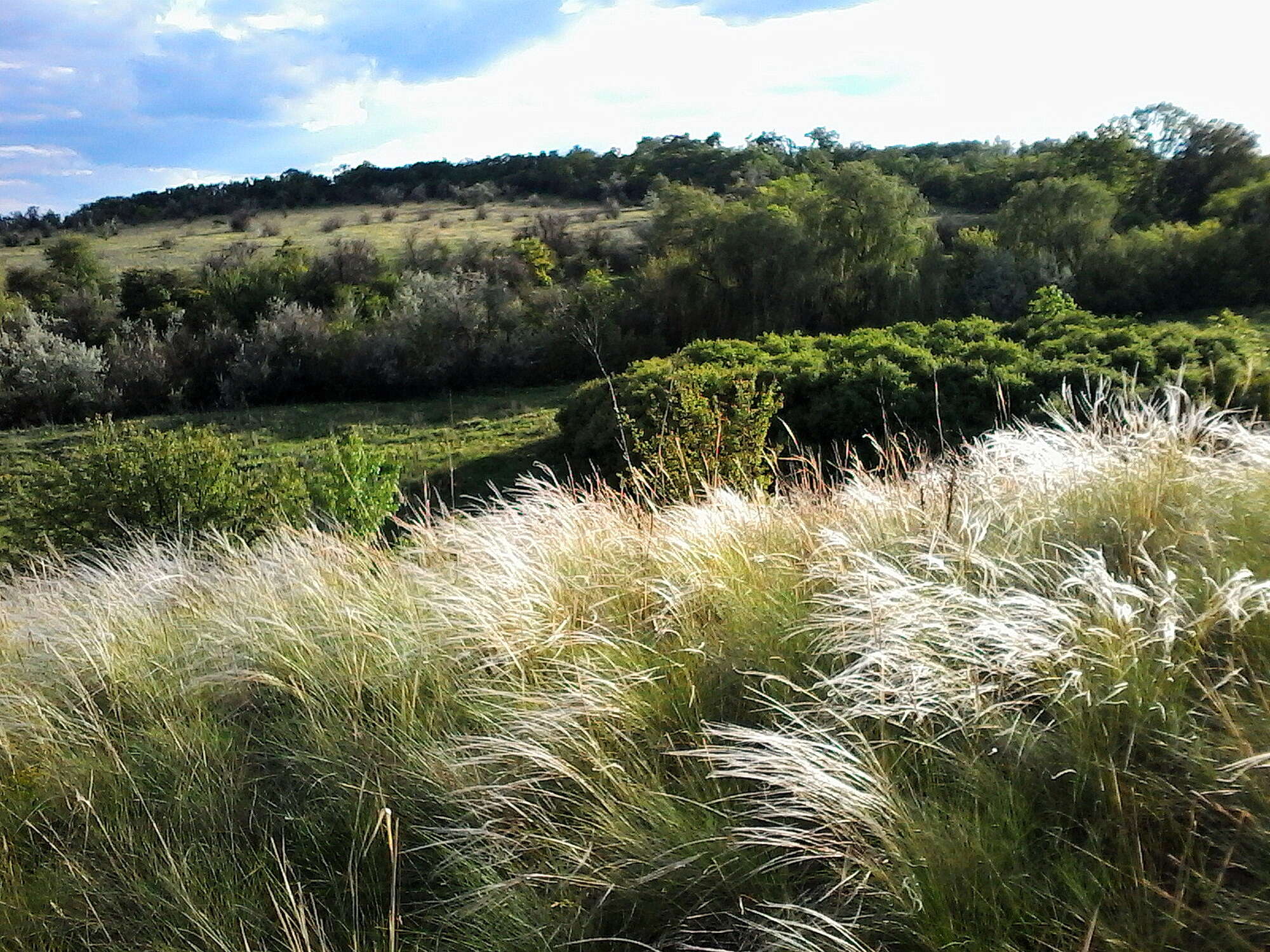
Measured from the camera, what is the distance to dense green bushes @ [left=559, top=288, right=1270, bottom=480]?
47.6 feet

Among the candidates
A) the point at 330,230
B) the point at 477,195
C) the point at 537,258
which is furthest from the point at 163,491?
the point at 477,195

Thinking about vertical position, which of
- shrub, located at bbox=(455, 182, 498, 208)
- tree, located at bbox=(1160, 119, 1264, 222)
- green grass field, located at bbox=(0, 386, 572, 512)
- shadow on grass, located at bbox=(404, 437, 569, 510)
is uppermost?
shrub, located at bbox=(455, 182, 498, 208)

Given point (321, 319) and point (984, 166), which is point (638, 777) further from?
point (984, 166)

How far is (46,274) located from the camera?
39906mm

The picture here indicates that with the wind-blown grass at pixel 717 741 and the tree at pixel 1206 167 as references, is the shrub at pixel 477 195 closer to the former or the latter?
the tree at pixel 1206 167

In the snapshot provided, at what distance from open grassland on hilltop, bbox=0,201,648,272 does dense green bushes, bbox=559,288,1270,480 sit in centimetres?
3164

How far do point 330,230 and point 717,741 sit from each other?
188 feet

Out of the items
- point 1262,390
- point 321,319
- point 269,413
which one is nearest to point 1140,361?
point 1262,390

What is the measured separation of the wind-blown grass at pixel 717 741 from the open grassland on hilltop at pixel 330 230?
44.7 meters

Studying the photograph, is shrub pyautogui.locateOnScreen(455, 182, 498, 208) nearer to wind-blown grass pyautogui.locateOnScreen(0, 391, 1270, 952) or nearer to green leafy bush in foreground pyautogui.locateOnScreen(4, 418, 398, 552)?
green leafy bush in foreground pyautogui.locateOnScreen(4, 418, 398, 552)

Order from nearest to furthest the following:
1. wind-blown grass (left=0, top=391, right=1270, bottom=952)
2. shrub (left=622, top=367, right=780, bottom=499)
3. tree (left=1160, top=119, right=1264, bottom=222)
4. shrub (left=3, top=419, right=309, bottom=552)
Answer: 1. wind-blown grass (left=0, top=391, right=1270, bottom=952)
2. shrub (left=622, top=367, right=780, bottom=499)
3. shrub (left=3, top=419, right=309, bottom=552)
4. tree (left=1160, top=119, right=1264, bottom=222)

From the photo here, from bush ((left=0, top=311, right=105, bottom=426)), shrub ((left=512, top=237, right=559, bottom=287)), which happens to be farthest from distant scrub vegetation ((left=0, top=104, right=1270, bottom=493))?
shrub ((left=512, top=237, right=559, bottom=287))

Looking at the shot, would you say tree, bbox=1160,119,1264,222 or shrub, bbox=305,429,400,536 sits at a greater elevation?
tree, bbox=1160,119,1264,222

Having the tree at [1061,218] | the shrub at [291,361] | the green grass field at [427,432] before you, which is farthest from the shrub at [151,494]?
the tree at [1061,218]
